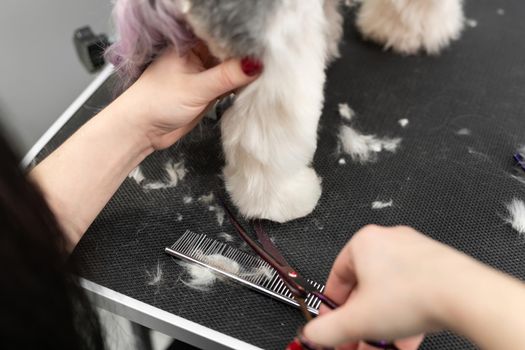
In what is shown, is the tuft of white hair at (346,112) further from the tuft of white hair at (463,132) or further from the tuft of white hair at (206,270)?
the tuft of white hair at (206,270)

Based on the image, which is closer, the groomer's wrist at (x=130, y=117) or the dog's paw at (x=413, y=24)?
the groomer's wrist at (x=130, y=117)

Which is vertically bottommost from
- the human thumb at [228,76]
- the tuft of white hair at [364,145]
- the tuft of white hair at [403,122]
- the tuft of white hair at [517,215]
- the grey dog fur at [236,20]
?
the tuft of white hair at [517,215]

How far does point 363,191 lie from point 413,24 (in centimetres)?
42

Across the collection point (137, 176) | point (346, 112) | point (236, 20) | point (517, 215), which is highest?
point (236, 20)

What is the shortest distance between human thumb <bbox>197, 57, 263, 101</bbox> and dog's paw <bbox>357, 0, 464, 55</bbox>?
1.79 feet

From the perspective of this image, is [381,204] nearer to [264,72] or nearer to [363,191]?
[363,191]

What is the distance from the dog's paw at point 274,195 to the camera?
2.38 feet

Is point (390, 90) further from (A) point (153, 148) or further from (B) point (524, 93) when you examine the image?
(A) point (153, 148)

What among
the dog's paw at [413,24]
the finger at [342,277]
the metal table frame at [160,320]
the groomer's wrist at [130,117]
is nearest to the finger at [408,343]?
the finger at [342,277]

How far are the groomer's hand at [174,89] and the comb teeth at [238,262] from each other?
7.1 inches

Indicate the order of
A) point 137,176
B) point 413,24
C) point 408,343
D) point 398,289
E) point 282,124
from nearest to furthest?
point 398,289, point 408,343, point 282,124, point 137,176, point 413,24

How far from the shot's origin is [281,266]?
2.17 ft

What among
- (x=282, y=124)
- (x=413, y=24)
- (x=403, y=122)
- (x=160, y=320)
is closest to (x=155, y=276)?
(x=160, y=320)

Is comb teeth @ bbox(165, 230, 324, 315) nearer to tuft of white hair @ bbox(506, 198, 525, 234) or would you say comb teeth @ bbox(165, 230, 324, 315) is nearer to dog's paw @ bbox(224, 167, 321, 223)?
dog's paw @ bbox(224, 167, 321, 223)
